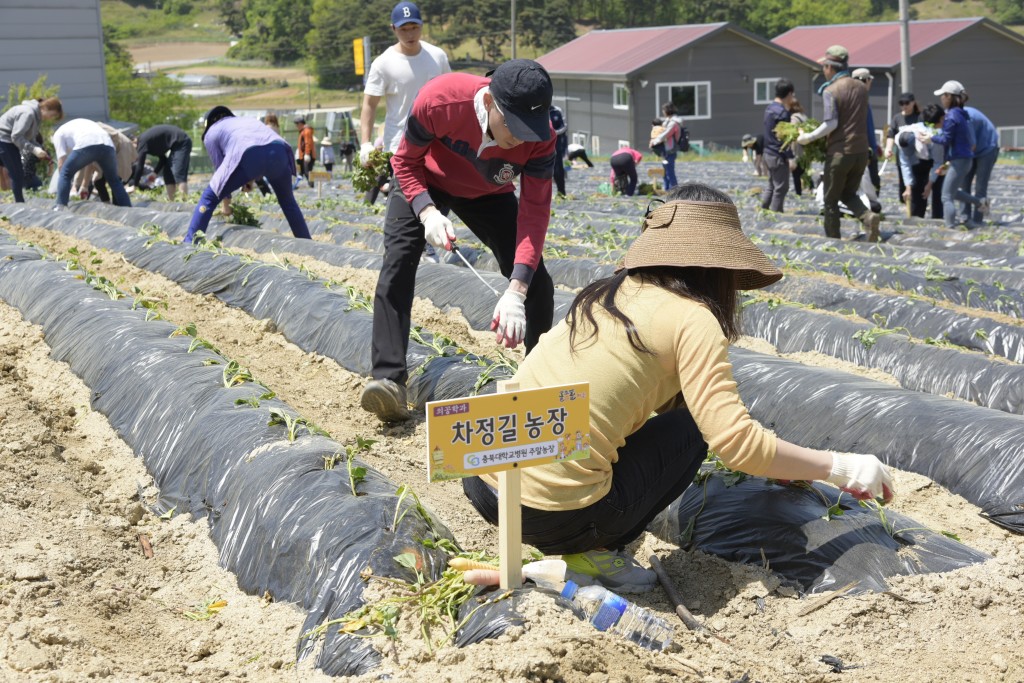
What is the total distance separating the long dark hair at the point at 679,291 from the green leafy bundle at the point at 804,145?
26.9 feet

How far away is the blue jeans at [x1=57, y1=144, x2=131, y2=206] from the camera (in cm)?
1120

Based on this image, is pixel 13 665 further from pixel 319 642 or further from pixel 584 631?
pixel 584 631

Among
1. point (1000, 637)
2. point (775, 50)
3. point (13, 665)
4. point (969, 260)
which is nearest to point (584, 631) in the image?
point (1000, 637)

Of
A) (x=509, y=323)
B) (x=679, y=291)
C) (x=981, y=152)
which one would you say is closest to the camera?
(x=679, y=291)

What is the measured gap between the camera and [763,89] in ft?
116

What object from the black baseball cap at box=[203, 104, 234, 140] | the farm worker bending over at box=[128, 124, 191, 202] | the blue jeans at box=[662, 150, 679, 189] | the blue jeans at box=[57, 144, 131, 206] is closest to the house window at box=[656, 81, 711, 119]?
the blue jeans at box=[662, 150, 679, 189]

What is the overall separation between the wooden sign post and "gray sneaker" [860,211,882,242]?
832cm

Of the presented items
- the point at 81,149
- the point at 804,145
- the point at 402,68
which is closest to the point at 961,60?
the point at 804,145

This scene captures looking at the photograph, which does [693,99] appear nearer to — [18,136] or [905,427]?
[18,136]

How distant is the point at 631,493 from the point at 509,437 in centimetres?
56

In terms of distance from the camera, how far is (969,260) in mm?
8945

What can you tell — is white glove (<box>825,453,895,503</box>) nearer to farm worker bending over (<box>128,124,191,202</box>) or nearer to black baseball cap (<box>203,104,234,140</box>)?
black baseball cap (<box>203,104,234,140</box>)

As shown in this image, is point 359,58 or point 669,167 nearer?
point 669,167

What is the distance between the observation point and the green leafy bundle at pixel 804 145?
34.9 ft
